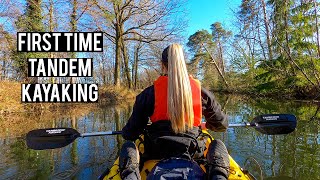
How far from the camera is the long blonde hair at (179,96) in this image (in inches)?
88.7

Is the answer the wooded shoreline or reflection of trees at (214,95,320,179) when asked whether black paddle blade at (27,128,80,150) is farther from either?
the wooded shoreline

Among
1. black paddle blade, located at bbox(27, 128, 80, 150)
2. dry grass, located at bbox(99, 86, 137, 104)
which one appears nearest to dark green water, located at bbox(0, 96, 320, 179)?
black paddle blade, located at bbox(27, 128, 80, 150)

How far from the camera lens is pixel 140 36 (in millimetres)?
20734

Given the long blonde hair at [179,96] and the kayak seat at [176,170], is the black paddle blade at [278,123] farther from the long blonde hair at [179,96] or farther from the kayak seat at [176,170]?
the kayak seat at [176,170]

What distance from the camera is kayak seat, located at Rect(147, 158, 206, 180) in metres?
2.02

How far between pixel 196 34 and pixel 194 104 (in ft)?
160

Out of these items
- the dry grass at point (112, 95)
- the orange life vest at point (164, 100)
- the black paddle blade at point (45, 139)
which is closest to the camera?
the orange life vest at point (164, 100)

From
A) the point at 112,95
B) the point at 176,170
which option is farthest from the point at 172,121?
the point at 112,95

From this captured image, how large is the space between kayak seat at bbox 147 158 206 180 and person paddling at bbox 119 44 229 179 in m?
0.10

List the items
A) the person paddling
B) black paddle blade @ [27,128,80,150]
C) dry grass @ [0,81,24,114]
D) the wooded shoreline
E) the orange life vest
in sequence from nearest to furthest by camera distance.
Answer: the person paddling, the orange life vest, black paddle blade @ [27,128,80,150], dry grass @ [0,81,24,114], the wooded shoreline

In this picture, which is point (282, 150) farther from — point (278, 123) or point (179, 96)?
point (179, 96)

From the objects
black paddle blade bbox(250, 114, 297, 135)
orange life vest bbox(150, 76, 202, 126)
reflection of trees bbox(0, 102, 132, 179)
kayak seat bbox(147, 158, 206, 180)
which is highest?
orange life vest bbox(150, 76, 202, 126)

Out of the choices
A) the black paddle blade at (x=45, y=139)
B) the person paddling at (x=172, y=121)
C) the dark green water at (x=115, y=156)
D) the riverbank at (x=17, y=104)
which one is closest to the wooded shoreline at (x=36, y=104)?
the riverbank at (x=17, y=104)

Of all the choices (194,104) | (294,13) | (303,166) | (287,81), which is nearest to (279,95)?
(287,81)
